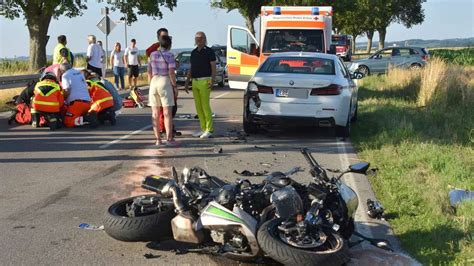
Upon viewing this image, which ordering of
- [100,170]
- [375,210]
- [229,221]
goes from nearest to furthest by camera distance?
[229,221] < [375,210] < [100,170]

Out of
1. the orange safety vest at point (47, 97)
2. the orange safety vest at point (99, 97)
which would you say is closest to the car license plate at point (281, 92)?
the orange safety vest at point (99, 97)

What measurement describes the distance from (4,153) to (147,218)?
18.0ft

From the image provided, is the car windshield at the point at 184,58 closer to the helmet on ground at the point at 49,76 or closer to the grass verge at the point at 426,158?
the grass verge at the point at 426,158

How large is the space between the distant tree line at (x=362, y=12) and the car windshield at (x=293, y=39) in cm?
2986

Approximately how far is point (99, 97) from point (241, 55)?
218 inches

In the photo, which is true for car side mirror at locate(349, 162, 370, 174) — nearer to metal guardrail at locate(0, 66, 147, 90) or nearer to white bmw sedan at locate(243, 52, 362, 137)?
white bmw sedan at locate(243, 52, 362, 137)

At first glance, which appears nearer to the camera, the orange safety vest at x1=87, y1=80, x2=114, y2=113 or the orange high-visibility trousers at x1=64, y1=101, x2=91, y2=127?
the orange high-visibility trousers at x1=64, y1=101, x2=91, y2=127

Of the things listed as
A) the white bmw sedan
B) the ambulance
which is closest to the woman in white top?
the ambulance

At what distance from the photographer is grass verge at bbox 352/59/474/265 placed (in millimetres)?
5059

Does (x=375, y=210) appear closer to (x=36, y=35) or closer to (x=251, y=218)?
(x=251, y=218)

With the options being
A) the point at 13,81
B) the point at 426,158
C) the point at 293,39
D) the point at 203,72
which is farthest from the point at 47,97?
the point at 293,39

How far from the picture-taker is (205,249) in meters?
4.62

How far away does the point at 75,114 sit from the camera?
11898mm

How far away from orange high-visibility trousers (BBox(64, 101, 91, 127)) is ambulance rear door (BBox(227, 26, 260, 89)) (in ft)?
17.2
